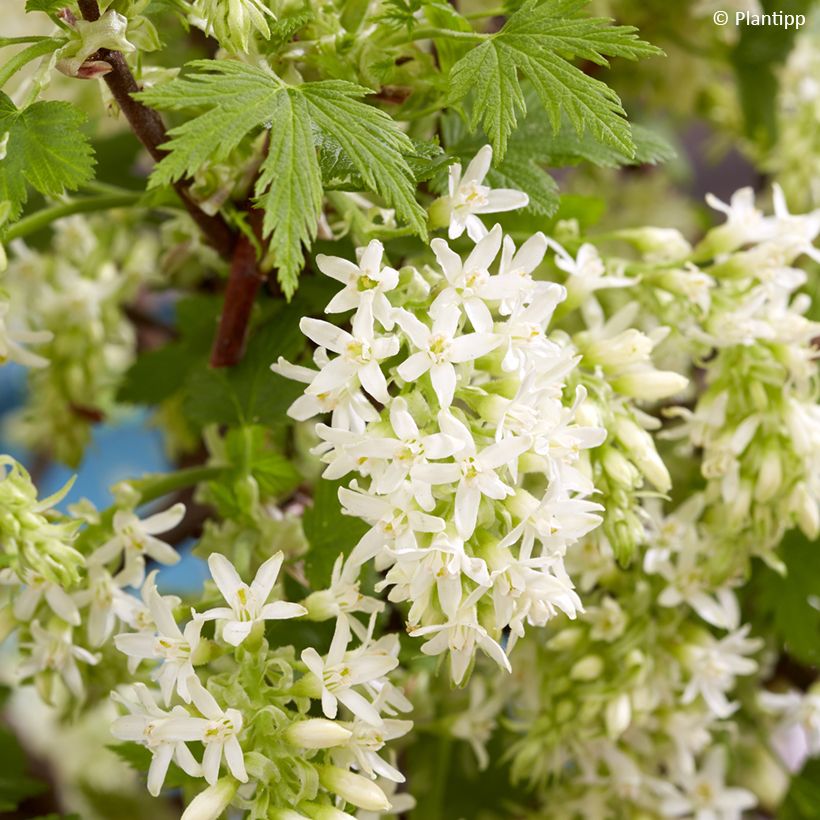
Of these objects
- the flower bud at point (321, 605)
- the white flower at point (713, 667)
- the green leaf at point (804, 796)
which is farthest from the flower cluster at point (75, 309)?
the green leaf at point (804, 796)

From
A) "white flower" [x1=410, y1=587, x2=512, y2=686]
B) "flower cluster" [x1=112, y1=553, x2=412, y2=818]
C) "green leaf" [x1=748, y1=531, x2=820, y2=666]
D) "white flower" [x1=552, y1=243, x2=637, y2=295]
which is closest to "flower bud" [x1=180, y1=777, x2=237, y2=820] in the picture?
"flower cluster" [x1=112, y1=553, x2=412, y2=818]

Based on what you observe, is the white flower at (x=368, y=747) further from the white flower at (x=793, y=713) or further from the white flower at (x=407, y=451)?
the white flower at (x=793, y=713)

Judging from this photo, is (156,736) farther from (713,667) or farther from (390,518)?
(713,667)

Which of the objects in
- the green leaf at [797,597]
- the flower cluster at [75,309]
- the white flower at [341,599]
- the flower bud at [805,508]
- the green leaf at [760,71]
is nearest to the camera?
the white flower at [341,599]

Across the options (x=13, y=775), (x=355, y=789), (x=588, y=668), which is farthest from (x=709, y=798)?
(x=13, y=775)

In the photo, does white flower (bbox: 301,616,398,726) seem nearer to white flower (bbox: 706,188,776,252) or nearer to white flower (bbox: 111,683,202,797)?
white flower (bbox: 111,683,202,797)
